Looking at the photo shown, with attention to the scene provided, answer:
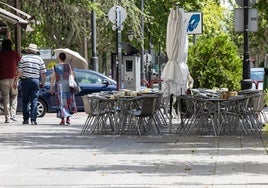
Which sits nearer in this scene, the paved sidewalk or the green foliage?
the paved sidewalk

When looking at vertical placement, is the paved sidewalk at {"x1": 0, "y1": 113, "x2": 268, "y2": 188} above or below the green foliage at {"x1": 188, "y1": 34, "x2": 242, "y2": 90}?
below

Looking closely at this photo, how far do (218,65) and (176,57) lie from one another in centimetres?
349

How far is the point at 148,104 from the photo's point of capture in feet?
50.9

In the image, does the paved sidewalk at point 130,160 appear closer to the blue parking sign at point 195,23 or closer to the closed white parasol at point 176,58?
the closed white parasol at point 176,58

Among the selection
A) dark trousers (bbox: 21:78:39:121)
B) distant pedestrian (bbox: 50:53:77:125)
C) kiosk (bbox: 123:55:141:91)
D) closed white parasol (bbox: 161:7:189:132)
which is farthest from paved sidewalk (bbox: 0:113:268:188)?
kiosk (bbox: 123:55:141:91)

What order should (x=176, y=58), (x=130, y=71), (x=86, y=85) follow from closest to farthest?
(x=176, y=58) < (x=86, y=85) < (x=130, y=71)

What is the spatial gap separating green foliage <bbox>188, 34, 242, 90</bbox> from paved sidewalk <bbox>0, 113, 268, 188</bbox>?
450 cm

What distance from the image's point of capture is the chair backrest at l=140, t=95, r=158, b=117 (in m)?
15.4

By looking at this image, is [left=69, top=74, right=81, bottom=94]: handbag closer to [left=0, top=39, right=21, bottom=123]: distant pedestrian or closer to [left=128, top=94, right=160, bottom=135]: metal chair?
[left=0, top=39, right=21, bottom=123]: distant pedestrian

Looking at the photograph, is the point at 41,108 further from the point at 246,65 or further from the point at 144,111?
the point at 144,111

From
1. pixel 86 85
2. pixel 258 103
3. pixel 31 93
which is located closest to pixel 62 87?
pixel 31 93

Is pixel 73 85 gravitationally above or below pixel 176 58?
below

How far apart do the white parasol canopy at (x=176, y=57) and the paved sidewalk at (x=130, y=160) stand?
1084 mm

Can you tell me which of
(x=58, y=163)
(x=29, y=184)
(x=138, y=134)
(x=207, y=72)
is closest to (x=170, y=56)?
(x=138, y=134)
